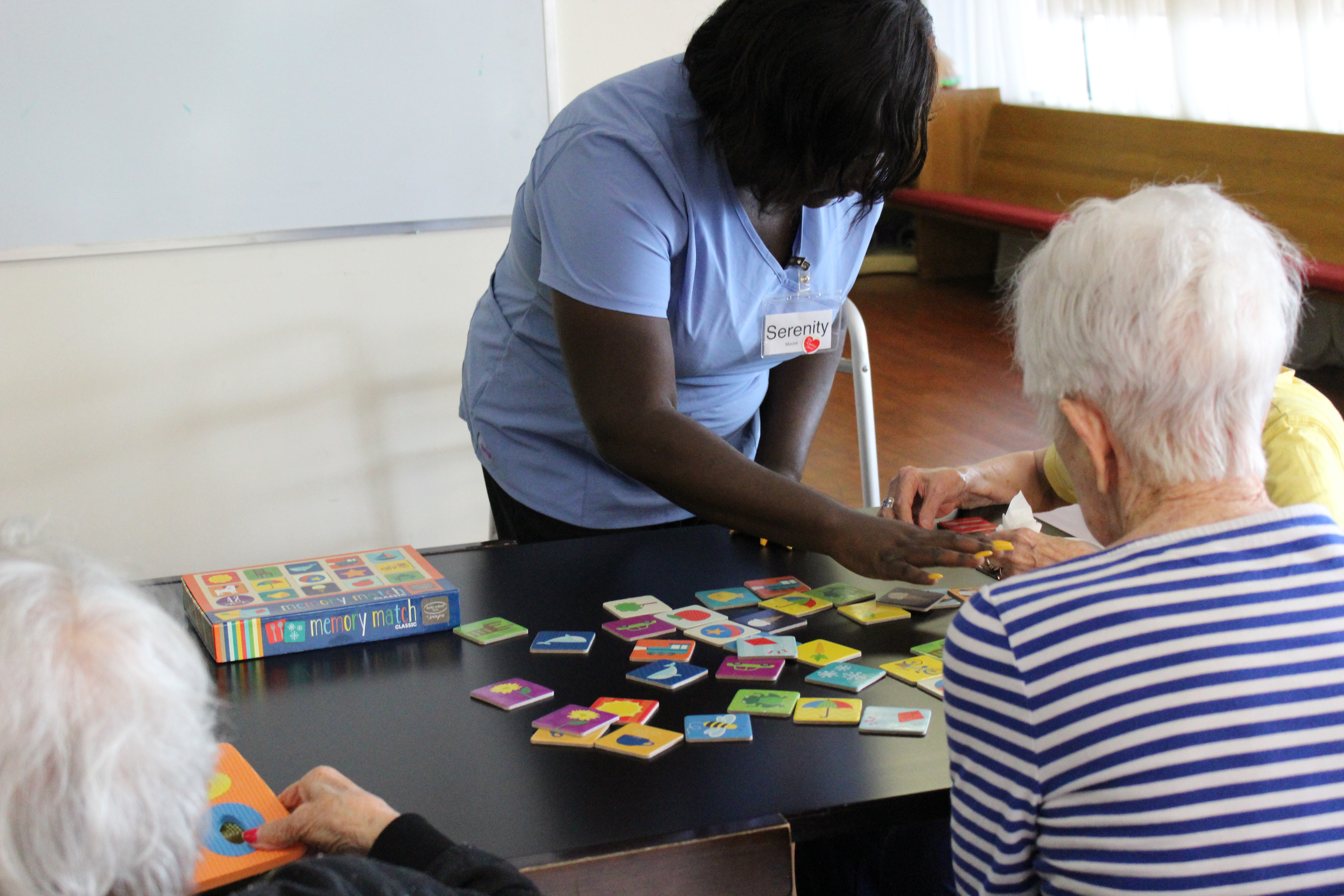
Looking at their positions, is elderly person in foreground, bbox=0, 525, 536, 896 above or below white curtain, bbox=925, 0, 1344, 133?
below

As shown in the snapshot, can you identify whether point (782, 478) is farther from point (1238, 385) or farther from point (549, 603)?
point (1238, 385)

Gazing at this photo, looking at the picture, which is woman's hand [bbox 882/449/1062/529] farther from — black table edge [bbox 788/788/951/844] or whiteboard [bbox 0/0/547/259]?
whiteboard [bbox 0/0/547/259]

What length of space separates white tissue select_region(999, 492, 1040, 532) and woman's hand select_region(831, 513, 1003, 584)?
0.20m

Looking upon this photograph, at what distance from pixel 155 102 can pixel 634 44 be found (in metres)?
1.20

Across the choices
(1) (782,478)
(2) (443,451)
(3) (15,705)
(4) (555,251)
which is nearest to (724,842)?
(3) (15,705)

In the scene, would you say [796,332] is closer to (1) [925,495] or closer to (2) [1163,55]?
(1) [925,495]

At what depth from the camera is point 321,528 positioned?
3.15m

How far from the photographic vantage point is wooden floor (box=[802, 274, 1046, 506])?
173 inches

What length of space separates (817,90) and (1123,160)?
217 inches

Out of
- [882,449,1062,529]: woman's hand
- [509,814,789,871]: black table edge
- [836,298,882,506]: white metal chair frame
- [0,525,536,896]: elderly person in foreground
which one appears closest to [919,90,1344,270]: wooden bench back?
[836,298,882,506]: white metal chair frame

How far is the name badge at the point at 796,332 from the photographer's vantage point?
1.74m

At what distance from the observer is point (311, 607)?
1.37 metres

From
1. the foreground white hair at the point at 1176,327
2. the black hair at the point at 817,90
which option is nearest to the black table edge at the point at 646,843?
the foreground white hair at the point at 1176,327

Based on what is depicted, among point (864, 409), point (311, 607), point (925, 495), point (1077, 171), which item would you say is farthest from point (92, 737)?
point (1077, 171)
